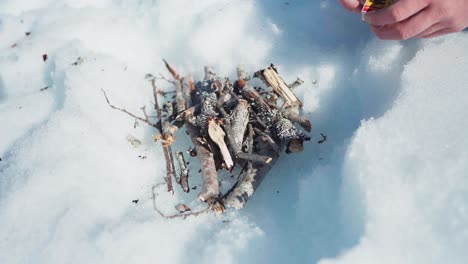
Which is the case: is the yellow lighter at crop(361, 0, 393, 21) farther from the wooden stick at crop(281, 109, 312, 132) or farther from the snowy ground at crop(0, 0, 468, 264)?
the wooden stick at crop(281, 109, 312, 132)

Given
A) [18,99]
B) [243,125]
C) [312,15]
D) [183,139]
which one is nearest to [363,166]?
[243,125]

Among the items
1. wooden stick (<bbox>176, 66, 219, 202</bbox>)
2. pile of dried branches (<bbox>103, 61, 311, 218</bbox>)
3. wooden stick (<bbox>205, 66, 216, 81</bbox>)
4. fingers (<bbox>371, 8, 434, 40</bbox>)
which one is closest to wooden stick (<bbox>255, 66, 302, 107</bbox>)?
pile of dried branches (<bbox>103, 61, 311, 218</bbox>)

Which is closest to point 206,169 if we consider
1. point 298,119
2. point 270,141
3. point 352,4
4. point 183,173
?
point 183,173

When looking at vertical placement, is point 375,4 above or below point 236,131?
above

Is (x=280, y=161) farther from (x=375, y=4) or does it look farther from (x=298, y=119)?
(x=375, y=4)

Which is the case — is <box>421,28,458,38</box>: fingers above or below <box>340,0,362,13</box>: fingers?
below
